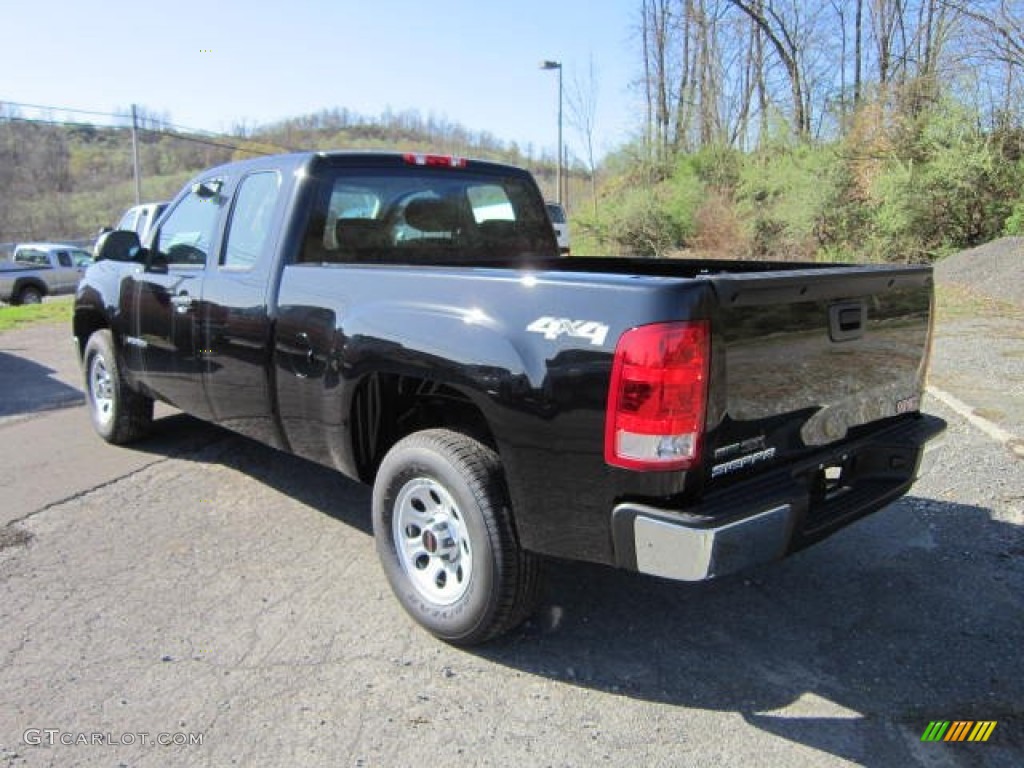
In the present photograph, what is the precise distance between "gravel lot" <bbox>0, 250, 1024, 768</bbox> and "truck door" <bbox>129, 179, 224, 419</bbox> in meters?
0.75

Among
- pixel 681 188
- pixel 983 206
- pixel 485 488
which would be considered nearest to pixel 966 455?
pixel 485 488

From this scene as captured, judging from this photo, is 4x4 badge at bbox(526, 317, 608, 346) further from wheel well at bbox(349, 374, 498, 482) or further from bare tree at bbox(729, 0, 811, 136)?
bare tree at bbox(729, 0, 811, 136)

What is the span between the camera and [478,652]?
3182 millimetres

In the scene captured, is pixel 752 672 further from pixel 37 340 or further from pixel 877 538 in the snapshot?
pixel 37 340

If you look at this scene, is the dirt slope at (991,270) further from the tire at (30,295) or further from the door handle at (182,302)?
the tire at (30,295)

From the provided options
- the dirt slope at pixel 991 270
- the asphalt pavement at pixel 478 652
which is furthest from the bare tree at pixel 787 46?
the asphalt pavement at pixel 478 652

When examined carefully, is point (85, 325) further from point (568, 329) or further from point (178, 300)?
point (568, 329)

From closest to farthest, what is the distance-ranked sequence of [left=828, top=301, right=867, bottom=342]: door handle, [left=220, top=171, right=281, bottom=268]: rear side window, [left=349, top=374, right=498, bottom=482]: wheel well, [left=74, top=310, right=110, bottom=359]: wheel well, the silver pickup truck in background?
[left=828, top=301, right=867, bottom=342]: door handle < [left=349, top=374, right=498, bottom=482]: wheel well < [left=220, top=171, right=281, bottom=268]: rear side window < [left=74, top=310, right=110, bottom=359]: wheel well < the silver pickup truck in background

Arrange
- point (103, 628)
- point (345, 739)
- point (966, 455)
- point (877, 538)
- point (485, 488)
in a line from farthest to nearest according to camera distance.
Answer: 1. point (966, 455)
2. point (877, 538)
3. point (103, 628)
4. point (485, 488)
5. point (345, 739)

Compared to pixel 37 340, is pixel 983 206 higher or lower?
higher

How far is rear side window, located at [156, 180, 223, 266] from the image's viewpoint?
4598 mm

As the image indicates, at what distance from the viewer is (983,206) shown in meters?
17.3

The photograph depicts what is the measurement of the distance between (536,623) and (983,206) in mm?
17803
